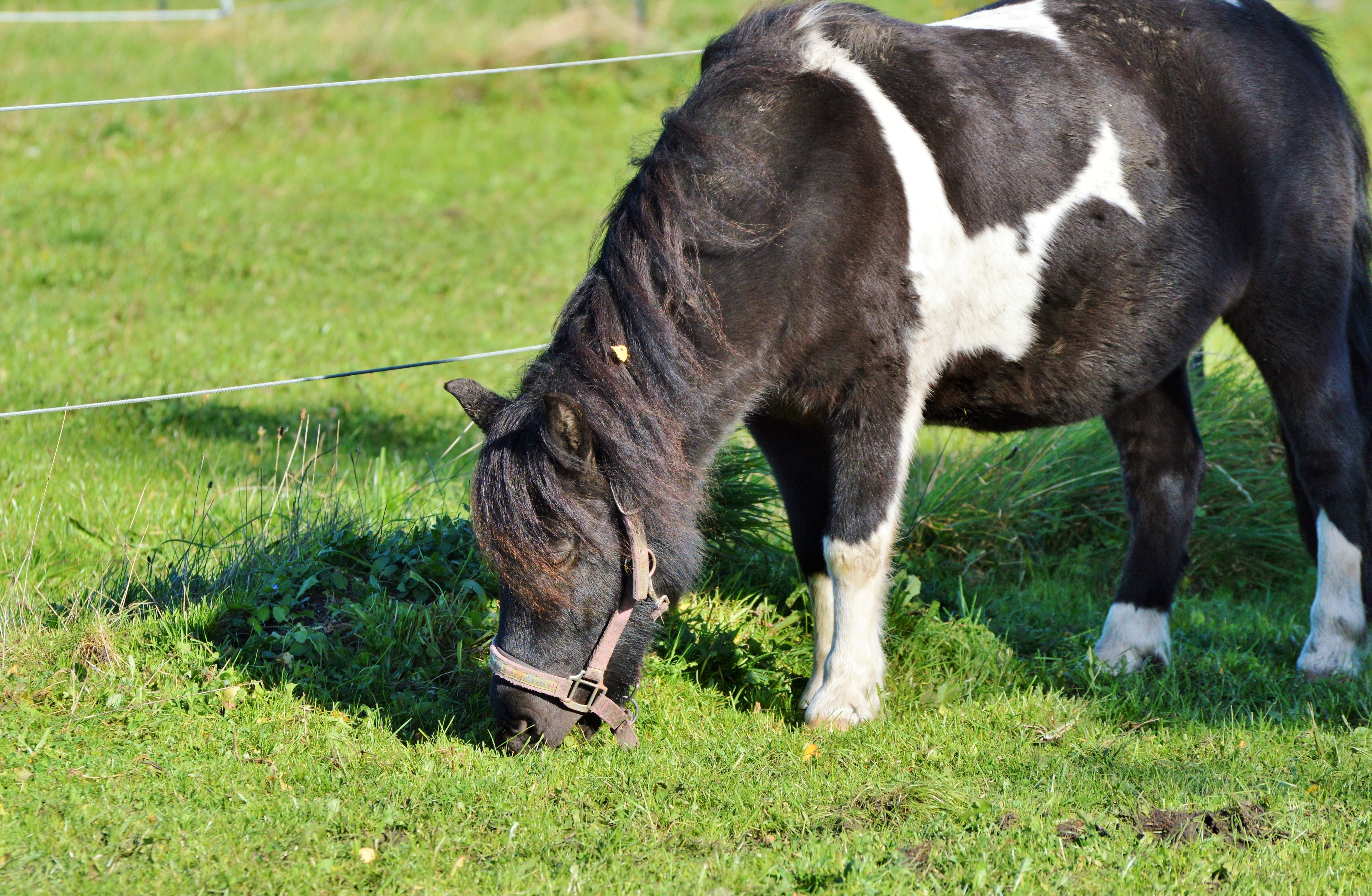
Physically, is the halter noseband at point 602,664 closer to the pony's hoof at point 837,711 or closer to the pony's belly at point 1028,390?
the pony's hoof at point 837,711

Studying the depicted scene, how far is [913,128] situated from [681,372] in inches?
45.9

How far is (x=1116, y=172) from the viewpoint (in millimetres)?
4270

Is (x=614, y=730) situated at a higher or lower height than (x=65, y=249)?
higher

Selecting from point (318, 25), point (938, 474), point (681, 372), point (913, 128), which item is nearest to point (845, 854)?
point (681, 372)

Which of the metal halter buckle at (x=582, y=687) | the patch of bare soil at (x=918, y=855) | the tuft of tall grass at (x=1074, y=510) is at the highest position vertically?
the metal halter buckle at (x=582, y=687)

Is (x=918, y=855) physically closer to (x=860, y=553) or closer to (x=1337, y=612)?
(x=860, y=553)

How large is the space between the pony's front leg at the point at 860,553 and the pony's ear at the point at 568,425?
3.09 feet

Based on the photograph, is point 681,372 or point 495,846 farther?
point 681,372

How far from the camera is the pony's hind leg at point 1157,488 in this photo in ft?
16.2

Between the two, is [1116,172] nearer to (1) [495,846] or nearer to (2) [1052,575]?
(2) [1052,575]

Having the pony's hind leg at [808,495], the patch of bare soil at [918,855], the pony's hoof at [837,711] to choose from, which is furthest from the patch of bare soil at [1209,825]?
the pony's hind leg at [808,495]

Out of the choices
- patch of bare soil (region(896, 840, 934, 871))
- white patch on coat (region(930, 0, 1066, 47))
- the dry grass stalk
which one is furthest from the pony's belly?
the dry grass stalk

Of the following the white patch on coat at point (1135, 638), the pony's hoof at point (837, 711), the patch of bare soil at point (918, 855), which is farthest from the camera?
the white patch on coat at point (1135, 638)

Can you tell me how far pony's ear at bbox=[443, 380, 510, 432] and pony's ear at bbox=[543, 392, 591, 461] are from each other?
0.33 metres
